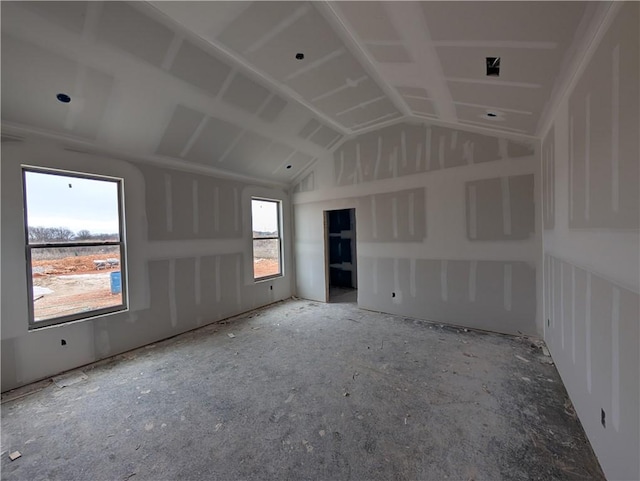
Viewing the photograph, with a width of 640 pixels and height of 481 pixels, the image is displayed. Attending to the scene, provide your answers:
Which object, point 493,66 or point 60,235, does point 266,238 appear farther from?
point 493,66

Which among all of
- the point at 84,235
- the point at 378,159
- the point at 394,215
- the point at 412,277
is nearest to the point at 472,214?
the point at 394,215

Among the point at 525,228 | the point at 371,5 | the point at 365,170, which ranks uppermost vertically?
the point at 371,5

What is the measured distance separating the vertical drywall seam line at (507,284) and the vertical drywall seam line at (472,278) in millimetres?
363

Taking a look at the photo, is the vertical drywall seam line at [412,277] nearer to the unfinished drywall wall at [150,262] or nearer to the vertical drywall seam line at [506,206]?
the vertical drywall seam line at [506,206]

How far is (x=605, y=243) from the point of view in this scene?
1527 mm

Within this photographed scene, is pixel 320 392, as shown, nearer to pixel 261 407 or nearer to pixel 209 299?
pixel 261 407

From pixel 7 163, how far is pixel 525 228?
5977mm

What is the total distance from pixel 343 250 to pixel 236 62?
519 cm

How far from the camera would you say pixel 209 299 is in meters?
4.35

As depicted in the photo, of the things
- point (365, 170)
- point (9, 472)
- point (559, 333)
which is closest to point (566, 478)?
point (559, 333)

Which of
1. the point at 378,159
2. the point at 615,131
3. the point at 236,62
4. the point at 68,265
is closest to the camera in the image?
the point at 615,131

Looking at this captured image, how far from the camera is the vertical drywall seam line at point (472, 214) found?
3.83 metres

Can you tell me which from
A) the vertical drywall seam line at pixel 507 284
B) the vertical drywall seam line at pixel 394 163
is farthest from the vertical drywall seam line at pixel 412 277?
the vertical drywall seam line at pixel 394 163

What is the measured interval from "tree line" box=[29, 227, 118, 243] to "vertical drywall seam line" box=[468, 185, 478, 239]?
16.4 ft
